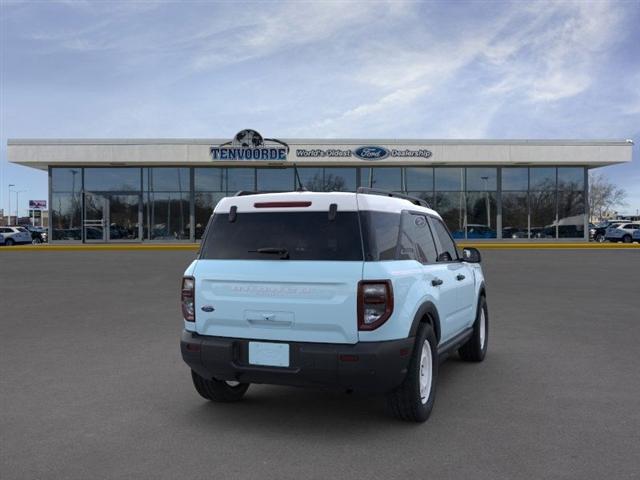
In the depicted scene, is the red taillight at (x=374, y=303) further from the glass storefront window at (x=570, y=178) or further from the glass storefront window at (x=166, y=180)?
the glass storefront window at (x=570, y=178)

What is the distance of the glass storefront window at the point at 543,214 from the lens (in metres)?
37.8

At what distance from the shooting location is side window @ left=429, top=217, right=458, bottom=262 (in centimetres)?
604

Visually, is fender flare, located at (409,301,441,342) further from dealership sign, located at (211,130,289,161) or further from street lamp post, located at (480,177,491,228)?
street lamp post, located at (480,177,491,228)

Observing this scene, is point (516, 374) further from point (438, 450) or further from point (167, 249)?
point (167, 249)

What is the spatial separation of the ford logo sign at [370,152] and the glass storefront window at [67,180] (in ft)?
56.7

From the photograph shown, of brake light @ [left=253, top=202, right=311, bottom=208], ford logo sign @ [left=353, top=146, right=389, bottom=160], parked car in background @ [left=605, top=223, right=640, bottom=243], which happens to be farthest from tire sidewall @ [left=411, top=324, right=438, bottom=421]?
parked car in background @ [left=605, top=223, right=640, bottom=243]

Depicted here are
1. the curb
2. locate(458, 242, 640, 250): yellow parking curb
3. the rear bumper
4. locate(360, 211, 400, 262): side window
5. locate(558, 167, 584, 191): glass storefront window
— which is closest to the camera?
the rear bumper

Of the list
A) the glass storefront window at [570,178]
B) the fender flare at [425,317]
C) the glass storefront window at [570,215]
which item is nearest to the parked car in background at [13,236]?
the glass storefront window at [570,215]

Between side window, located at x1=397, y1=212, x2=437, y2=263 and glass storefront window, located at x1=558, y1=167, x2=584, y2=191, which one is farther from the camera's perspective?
glass storefront window, located at x1=558, y1=167, x2=584, y2=191

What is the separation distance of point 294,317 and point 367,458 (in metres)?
1.11

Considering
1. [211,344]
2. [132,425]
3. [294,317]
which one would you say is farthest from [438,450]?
[132,425]

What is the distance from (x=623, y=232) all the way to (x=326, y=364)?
41.9 meters

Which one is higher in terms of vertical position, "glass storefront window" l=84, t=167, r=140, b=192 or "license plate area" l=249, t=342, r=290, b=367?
"glass storefront window" l=84, t=167, r=140, b=192

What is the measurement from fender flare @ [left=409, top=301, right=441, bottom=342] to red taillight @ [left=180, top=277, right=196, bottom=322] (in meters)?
1.74
